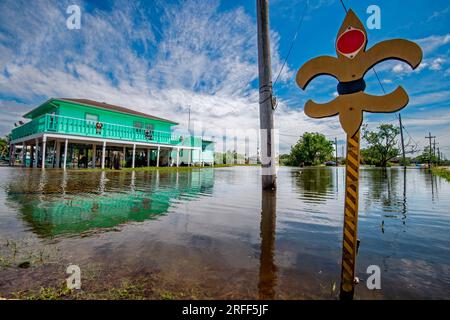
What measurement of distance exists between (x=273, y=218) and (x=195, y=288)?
3121 millimetres

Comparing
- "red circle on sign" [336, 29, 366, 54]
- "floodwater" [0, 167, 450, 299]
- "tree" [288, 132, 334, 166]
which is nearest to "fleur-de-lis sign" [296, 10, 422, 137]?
"red circle on sign" [336, 29, 366, 54]

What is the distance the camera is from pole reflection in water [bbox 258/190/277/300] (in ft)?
6.79

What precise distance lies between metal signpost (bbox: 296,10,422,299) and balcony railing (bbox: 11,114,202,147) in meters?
18.4

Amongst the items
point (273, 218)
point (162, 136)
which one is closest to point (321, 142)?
point (162, 136)

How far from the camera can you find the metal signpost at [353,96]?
6.80 ft

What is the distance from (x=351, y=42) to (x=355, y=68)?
31cm

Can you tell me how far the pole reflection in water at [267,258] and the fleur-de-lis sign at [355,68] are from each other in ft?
5.80

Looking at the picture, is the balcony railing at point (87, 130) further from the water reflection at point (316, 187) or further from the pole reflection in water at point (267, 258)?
the pole reflection in water at point (267, 258)

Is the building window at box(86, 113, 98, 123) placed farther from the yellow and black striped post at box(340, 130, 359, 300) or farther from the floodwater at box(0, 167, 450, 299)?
the yellow and black striped post at box(340, 130, 359, 300)

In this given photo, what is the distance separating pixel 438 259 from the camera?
2916 mm

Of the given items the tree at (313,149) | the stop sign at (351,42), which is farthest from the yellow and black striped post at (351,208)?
the tree at (313,149)

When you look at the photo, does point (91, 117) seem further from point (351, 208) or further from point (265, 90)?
point (351, 208)

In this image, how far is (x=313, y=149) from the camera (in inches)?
2771
